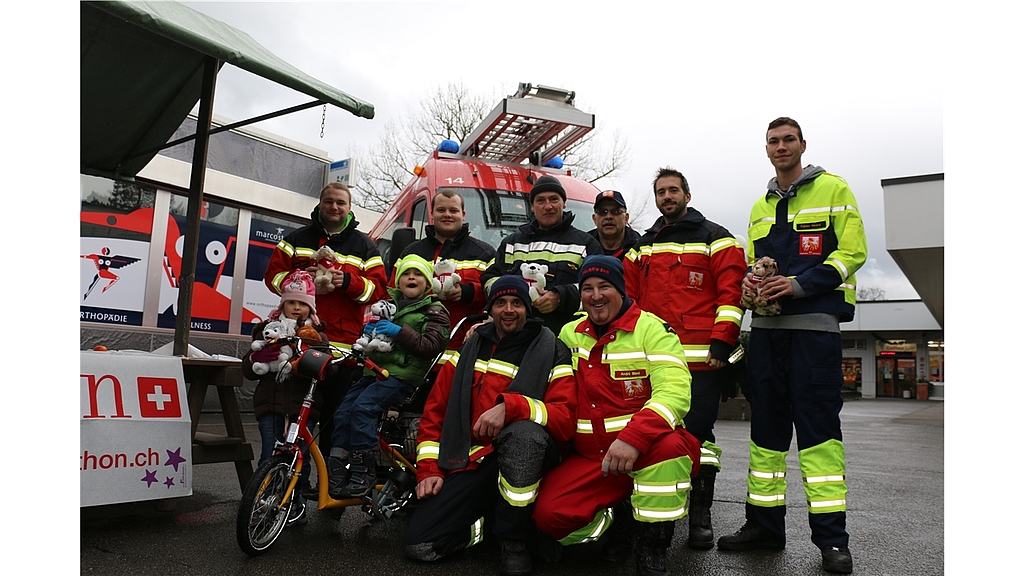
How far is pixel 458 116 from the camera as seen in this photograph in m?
24.3

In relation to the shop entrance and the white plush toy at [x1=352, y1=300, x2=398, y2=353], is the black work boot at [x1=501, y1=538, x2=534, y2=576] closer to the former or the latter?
the white plush toy at [x1=352, y1=300, x2=398, y2=353]

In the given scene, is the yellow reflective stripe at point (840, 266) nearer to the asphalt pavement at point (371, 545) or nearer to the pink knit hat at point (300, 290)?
the asphalt pavement at point (371, 545)

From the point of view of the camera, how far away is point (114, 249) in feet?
34.3

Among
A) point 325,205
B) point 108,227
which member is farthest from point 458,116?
point 325,205

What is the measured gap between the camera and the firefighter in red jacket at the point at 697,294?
4176 mm

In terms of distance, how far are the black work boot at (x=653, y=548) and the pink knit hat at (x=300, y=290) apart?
244 cm

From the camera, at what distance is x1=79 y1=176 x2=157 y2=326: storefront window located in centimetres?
1020

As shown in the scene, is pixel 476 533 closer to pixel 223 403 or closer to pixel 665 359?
pixel 665 359

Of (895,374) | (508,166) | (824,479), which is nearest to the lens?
(824,479)

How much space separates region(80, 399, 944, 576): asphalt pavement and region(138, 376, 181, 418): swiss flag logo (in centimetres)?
67

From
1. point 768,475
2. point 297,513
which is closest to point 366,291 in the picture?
point 297,513

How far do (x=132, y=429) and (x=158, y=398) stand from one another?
0.24 meters

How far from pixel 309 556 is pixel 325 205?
99.3 inches

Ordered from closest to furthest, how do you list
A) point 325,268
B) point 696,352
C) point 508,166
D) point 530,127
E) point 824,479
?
point 824,479, point 696,352, point 325,268, point 530,127, point 508,166
